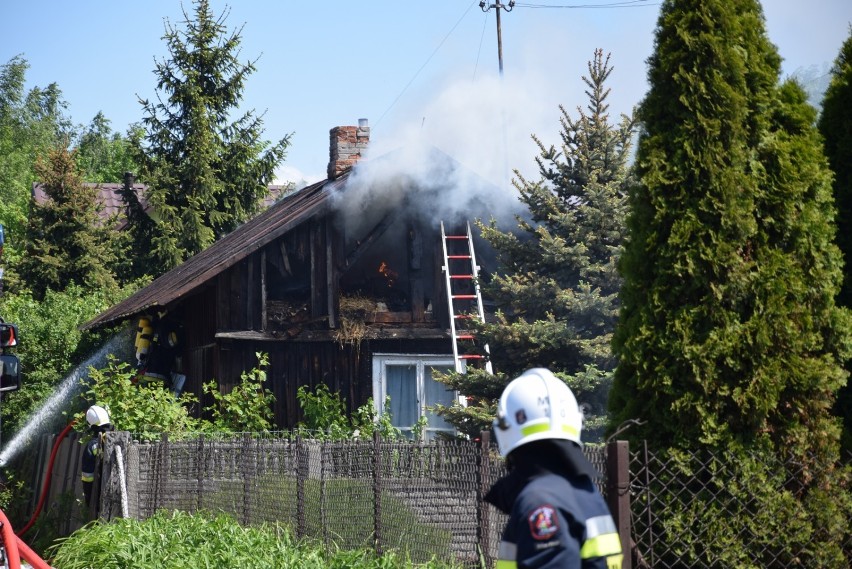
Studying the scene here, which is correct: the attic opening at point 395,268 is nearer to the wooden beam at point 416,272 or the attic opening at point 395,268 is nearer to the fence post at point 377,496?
the wooden beam at point 416,272

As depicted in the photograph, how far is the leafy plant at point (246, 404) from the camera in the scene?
16969mm

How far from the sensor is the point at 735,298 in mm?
6422

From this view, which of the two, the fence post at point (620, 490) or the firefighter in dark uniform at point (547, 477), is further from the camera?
the fence post at point (620, 490)

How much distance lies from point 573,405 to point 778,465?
2.98 m

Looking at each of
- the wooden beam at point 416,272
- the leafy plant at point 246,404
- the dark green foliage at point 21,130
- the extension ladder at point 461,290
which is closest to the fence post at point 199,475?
the extension ladder at point 461,290

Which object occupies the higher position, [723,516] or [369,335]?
[369,335]

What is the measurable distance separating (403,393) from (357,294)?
1.73 metres

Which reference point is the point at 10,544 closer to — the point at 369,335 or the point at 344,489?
the point at 344,489

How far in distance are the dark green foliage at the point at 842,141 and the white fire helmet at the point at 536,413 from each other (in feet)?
13.6

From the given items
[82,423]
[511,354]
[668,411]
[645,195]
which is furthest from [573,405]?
[82,423]

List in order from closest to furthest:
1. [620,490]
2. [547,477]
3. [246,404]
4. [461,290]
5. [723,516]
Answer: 1. [547,477]
2. [620,490]
3. [723,516]
4. [246,404]
5. [461,290]

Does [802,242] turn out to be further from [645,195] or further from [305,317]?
[305,317]

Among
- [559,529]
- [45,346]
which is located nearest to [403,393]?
[45,346]

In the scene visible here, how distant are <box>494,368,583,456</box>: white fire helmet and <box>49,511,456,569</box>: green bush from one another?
426 cm
